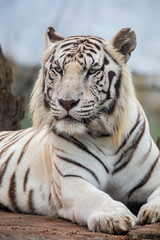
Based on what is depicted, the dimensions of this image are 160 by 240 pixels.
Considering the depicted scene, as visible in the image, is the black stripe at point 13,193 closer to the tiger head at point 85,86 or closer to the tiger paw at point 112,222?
the tiger head at point 85,86

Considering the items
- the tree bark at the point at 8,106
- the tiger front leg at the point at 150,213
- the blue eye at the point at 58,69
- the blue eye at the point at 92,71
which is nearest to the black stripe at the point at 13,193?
the blue eye at the point at 58,69

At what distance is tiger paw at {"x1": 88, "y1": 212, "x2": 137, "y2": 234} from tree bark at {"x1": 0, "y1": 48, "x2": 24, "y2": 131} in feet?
10.1

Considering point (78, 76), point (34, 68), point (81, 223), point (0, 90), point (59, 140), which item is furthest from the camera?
point (34, 68)

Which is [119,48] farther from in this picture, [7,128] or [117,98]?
[7,128]

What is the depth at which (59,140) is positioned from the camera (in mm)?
3197

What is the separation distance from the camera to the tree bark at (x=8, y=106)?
17.4 ft

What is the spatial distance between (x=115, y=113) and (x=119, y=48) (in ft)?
1.64

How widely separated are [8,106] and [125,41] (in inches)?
97.3

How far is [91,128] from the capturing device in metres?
3.10

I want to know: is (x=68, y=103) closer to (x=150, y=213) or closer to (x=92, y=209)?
(x=92, y=209)

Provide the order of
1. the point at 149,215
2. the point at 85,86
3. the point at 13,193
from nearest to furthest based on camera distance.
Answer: the point at 149,215
the point at 85,86
the point at 13,193

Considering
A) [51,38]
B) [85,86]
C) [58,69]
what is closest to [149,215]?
[85,86]

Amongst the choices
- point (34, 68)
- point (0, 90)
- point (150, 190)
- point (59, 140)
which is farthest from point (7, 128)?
point (34, 68)

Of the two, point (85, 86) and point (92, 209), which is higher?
point (85, 86)
